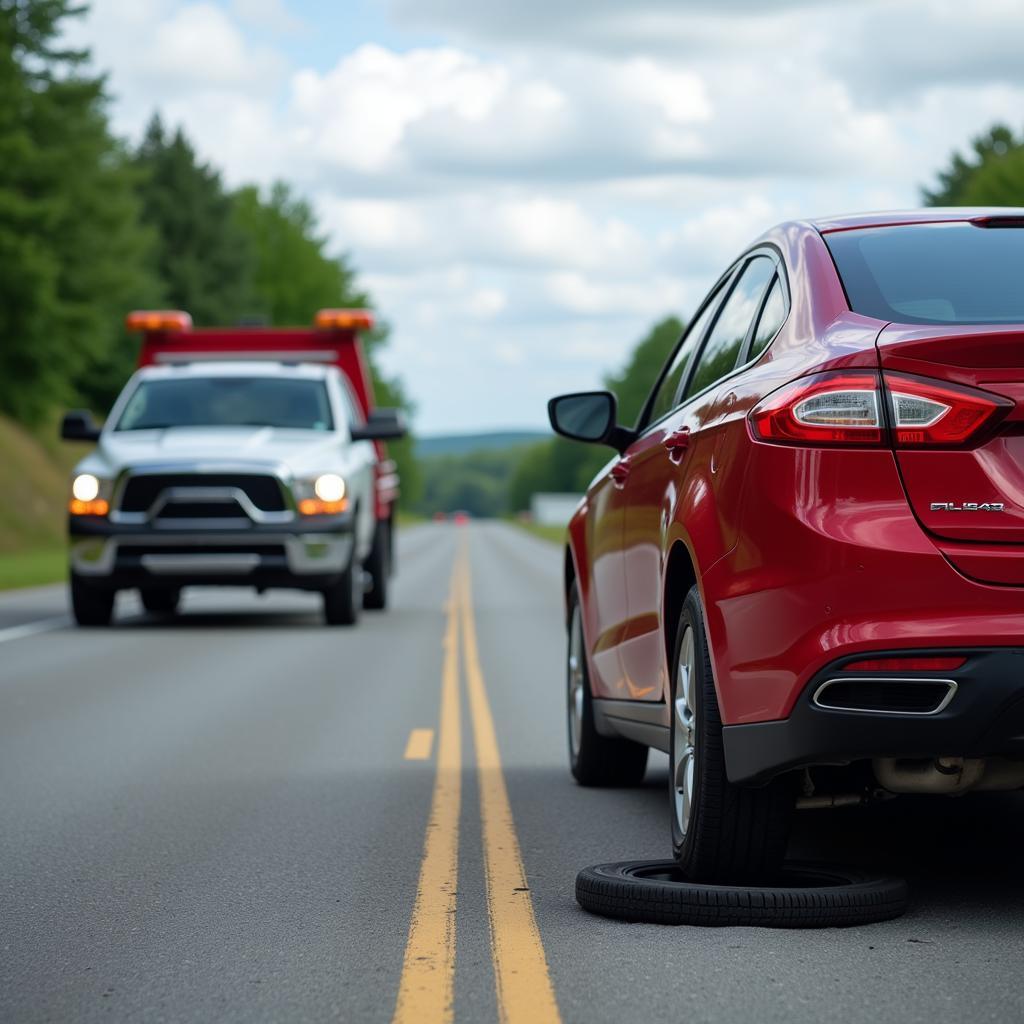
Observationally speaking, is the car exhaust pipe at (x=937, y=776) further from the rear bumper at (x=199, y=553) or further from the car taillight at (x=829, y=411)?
the rear bumper at (x=199, y=553)

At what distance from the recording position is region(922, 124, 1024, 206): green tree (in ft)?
230

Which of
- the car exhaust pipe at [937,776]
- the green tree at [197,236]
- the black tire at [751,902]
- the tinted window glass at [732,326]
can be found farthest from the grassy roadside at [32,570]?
the green tree at [197,236]

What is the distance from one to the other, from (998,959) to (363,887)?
6.66 ft

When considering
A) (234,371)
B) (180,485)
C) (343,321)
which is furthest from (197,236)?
(180,485)

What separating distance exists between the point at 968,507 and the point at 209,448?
12541 millimetres

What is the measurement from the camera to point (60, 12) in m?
51.7

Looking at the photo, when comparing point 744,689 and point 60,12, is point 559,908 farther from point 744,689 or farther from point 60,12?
point 60,12

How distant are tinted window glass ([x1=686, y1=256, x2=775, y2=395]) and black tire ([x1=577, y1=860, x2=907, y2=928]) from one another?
1.61 m

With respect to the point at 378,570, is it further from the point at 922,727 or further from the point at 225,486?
the point at 922,727

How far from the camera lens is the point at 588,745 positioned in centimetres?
782

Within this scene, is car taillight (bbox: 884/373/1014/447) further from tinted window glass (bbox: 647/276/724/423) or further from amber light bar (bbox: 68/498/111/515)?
amber light bar (bbox: 68/498/111/515)

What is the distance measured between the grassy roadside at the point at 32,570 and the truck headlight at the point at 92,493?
28.2 feet

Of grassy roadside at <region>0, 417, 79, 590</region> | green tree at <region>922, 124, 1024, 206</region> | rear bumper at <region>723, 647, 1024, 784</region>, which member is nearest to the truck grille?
rear bumper at <region>723, 647, 1024, 784</region>

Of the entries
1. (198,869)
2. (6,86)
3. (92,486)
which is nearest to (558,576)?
(92,486)
